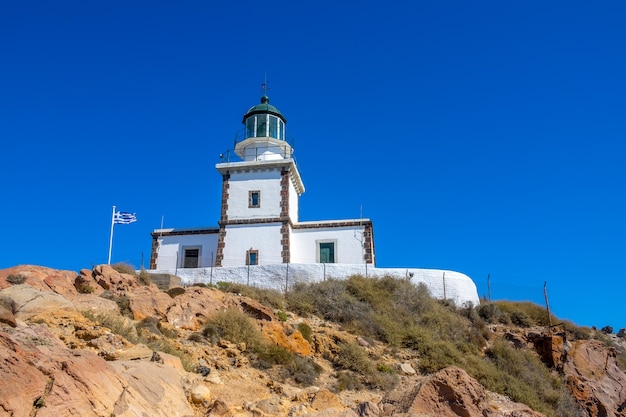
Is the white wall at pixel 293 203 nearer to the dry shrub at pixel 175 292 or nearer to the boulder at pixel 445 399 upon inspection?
the dry shrub at pixel 175 292

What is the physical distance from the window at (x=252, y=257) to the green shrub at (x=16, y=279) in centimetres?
1379

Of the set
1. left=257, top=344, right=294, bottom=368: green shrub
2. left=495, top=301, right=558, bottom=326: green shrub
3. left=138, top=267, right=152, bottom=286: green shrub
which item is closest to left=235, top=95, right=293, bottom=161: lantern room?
left=138, top=267, right=152, bottom=286: green shrub

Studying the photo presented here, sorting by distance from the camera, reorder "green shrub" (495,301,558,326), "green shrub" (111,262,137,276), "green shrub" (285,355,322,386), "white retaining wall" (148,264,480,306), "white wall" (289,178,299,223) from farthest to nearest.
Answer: "white wall" (289,178,299,223) < "white retaining wall" (148,264,480,306) < "green shrub" (495,301,558,326) < "green shrub" (111,262,137,276) < "green shrub" (285,355,322,386)

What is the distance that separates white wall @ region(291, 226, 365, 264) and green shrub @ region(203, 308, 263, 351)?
1206cm

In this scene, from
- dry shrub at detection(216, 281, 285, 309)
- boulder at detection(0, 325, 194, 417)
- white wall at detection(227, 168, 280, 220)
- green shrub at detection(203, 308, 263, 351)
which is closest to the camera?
boulder at detection(0, 325, 194, 417)

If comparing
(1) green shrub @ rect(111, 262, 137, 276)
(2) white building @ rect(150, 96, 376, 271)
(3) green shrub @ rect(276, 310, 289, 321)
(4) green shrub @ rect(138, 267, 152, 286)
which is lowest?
(3) green shrub @ rect(276, 310, 289, 321)

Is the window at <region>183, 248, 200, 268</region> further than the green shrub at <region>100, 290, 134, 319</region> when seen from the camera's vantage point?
Yes

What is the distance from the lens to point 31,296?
12.3 metres

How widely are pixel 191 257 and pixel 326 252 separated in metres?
7.14

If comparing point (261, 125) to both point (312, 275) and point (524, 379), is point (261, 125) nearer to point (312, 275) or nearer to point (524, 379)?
point (312, 275)

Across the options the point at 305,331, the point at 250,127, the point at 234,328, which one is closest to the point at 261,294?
the point at 305,331

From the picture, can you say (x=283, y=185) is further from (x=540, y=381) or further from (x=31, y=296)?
(x=31, y=296)

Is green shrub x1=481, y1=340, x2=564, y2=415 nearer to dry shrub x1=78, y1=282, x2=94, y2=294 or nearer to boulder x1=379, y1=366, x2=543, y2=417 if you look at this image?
boulder x1=379, y1=366, x2=543, y2=417

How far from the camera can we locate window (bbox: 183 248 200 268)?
28531 mm
